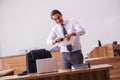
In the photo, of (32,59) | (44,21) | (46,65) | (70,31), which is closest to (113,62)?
(70,31)

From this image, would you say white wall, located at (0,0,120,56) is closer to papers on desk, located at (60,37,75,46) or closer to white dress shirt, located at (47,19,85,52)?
white dress shirt, located at (47,19,85,52)

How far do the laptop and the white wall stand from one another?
3.98m

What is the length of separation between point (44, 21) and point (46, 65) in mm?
4184

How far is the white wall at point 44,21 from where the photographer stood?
7203 mm

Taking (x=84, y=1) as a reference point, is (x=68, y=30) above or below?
Answer: below

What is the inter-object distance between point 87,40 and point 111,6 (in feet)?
3.78

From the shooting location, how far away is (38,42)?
7.19 metres

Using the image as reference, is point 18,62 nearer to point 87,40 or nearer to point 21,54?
point 21,54

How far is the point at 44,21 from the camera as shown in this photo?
7281 mm

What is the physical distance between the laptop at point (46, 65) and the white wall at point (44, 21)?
3984mm

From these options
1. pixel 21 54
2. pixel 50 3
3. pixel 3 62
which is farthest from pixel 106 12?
pixel 3 62

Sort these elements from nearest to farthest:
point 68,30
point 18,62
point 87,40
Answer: point 68,30, point 18,62, point 87,40

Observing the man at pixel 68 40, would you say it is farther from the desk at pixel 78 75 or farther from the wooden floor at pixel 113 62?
the wooden floor at pixel 113 62

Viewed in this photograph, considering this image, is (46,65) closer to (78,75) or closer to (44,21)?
(78,75)
